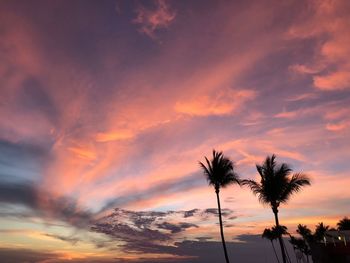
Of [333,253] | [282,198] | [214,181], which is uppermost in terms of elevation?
[214,181]

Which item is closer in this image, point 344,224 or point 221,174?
point 221,174

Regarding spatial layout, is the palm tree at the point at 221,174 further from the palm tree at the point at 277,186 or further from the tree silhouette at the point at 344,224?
the tree silhouette at the point at 344,224

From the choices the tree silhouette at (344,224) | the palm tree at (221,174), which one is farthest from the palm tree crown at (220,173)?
the tree silhouette at (344,224)

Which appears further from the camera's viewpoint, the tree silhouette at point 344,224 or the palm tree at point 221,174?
the tree silhouette at point 344,224

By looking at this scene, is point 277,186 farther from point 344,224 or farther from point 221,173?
point 344,224

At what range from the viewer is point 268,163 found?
1480 inches

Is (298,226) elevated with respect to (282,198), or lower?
elevated

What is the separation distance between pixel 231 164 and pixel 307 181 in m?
8.15

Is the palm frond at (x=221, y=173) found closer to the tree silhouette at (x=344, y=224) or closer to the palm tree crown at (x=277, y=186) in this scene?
the palm tree crown at (x=277, y=186)

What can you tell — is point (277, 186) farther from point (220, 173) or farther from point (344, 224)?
point (344, 224)

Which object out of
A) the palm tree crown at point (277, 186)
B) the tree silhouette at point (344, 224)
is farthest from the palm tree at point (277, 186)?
the tree silhouette at point (344, 224)

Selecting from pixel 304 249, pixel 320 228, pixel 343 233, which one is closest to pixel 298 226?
pixel 304 249

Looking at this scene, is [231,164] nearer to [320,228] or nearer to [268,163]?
[268,163]

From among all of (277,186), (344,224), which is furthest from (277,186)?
(344,224)
